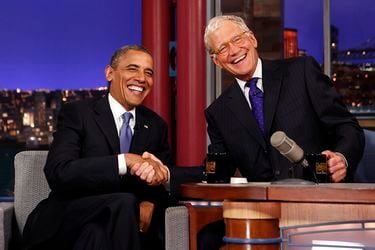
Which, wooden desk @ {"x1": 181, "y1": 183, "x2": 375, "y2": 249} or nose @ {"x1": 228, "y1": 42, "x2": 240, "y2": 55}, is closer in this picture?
wooden desk @ {"x1": 181, "y1": 183, "x2": 375, "y2": 249}

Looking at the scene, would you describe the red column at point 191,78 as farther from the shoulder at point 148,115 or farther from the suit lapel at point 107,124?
the suit lapel at point 107,124

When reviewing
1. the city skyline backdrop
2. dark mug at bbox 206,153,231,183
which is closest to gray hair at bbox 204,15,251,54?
dark mug at bbox 206,153,231,183

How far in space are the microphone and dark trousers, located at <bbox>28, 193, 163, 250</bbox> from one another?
49 centimetres

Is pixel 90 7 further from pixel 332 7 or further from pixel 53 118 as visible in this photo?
pixel 332 7

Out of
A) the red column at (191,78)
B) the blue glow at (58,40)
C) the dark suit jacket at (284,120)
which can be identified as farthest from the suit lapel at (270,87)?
the blue glow at (58,40)

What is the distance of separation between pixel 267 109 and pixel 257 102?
62 millimetres

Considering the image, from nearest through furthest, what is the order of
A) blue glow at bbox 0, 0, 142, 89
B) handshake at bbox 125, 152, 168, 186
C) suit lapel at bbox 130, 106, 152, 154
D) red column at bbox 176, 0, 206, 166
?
handshake at bbox 125, 152, 168, 186 → suit lapel at bbox 130, 106, 152, 154 → red column at bbox 176, 0, 206, 166 → blue glow at bbox 0, 0, 142, 89

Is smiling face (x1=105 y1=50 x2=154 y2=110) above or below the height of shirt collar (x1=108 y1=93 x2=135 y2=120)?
above

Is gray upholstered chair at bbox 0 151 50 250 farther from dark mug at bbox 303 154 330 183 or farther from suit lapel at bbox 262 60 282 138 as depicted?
dark mug at bbox 303 154 330 183

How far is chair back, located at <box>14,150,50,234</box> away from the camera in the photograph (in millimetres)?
2334

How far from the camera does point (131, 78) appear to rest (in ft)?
7.58

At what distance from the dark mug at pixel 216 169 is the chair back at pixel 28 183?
2.46ft

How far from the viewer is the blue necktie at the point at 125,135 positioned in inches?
89.4

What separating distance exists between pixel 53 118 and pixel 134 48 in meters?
3.67
